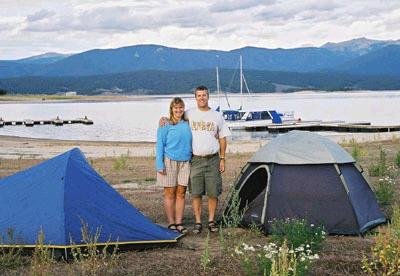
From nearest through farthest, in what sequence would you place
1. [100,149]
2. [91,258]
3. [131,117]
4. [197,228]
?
1. [91,258]
2. [197,228]
3. [100,149]
4. [131,117]

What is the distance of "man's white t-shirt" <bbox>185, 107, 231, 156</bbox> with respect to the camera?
8.27 m

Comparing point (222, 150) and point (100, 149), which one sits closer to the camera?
point (222, 150)

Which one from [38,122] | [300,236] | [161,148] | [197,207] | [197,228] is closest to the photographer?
[300,236]

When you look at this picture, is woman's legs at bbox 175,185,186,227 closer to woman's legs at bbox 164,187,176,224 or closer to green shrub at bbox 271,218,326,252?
woman's legs at bbox 164,187,176,224

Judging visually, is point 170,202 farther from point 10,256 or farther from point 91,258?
point 10,256

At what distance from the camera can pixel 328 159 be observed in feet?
27.9

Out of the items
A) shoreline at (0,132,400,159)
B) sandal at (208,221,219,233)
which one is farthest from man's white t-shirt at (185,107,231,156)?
shoreline at (0,132,400,159)

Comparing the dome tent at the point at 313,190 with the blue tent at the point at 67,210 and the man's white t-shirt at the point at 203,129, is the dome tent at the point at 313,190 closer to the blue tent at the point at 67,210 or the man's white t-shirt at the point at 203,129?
the man's white t-shirt at the point at 203,129

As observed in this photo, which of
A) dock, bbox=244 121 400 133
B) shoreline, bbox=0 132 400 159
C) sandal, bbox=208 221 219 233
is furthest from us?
dock, bbox=244 121 400 133

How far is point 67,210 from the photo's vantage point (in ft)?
23.6

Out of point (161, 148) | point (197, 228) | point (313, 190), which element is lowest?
point (197, 228)

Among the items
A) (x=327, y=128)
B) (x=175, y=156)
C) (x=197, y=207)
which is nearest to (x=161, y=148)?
(x=175, y=156)

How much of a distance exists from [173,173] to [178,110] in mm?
847

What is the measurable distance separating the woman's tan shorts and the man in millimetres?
78
